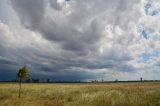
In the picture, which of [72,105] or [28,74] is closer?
[72,105]

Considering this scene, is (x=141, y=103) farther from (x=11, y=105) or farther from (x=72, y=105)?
(x=11, y=105)

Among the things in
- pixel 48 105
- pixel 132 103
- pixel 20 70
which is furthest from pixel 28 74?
pixel 132 103

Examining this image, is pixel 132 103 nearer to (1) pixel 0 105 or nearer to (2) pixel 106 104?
(2) pixel 106 104

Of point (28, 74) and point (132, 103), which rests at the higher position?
point (28, 74)

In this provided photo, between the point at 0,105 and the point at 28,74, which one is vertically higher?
the point at 28,74

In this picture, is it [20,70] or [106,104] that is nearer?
[106,104]

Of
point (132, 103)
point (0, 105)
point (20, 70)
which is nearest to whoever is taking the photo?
point (0, 105)

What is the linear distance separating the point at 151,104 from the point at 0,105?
11064 millimetres

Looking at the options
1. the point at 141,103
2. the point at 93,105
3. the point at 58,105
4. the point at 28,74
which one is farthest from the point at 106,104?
the point at 28,74

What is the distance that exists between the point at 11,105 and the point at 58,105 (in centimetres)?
356

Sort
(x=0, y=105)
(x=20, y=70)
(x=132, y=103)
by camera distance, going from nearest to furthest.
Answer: (x=0, y=105) → (x=132, y=103) → (x=20, y=70)

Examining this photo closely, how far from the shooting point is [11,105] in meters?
17.2

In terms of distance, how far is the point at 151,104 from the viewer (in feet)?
55.6

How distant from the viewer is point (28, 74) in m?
38.7
